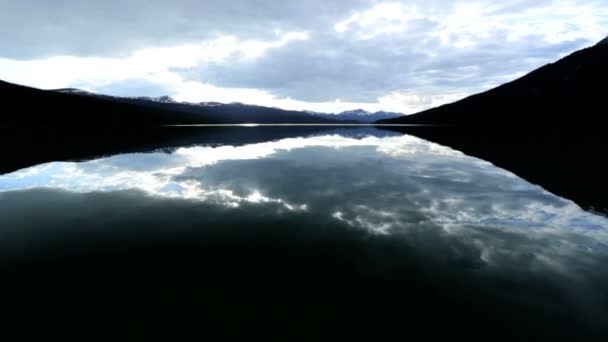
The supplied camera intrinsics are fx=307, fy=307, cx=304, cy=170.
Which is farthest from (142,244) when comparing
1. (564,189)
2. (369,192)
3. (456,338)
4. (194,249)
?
(564,189)

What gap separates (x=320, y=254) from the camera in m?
11.6

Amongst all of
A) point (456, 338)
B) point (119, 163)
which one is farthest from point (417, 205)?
point (119, 163)

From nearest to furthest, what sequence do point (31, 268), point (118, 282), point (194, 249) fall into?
point (118, 282) < point (31, 268) < point (194, 249)

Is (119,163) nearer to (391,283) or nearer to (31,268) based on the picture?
(31,268)

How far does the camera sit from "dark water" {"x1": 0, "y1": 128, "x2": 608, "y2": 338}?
8195 millimetres

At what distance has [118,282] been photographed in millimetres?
9367

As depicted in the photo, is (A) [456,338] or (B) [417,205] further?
(B) [417,205]

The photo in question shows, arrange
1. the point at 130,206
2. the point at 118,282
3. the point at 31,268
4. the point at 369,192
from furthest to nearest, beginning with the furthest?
the point at 369,192, the point at 130,206, the point at 31,268, the point at 118,282

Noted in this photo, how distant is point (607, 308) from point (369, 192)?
1416 cm

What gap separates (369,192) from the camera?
72.4ft

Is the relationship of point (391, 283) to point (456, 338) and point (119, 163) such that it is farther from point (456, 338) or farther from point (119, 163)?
point (119, 163)

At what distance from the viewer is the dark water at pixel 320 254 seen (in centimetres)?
820

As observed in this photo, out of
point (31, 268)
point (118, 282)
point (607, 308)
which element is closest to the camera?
point (607, 308)

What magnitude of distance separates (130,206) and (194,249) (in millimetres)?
8218
